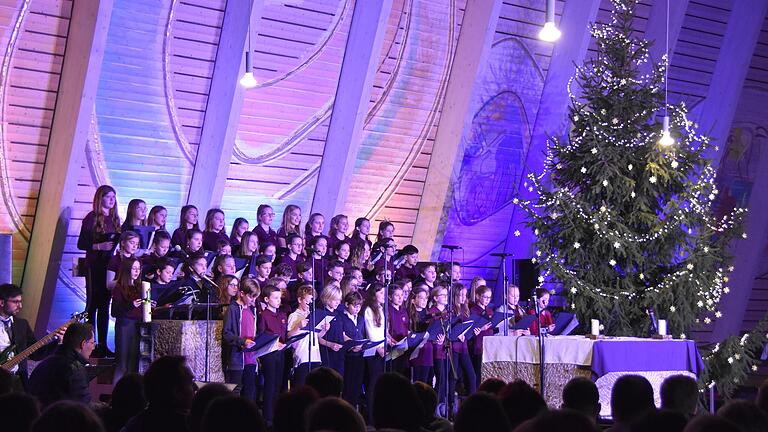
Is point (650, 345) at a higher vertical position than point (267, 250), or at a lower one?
lower

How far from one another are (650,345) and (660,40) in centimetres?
572

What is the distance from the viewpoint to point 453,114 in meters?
11.9

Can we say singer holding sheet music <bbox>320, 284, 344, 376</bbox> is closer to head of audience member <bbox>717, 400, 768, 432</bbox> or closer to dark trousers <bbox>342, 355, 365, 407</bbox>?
dark trousers <bbox>342, 355, 365, 407</bbox>

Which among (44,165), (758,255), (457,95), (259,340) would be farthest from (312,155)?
(758,255)

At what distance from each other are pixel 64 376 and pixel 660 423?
403 centimetres

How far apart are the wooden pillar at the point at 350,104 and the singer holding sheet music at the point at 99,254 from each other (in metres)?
2.88

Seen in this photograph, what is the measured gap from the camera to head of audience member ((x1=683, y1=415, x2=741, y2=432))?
283 centimetres

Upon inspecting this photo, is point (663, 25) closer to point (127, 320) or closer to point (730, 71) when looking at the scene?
point (730, 71)

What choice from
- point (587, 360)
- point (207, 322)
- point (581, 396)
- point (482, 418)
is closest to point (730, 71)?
point (587, 360)

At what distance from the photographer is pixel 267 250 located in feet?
30.8

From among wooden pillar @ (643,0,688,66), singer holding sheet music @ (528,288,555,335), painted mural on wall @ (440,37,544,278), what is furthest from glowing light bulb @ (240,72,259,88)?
wooden pillar @ (643,0,688,66)

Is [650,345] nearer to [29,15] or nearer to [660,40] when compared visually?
[660,40]

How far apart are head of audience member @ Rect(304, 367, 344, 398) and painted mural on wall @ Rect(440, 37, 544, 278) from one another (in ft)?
25.1

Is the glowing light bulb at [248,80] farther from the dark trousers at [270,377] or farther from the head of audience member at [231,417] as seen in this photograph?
the head of audience member at [231,417]
